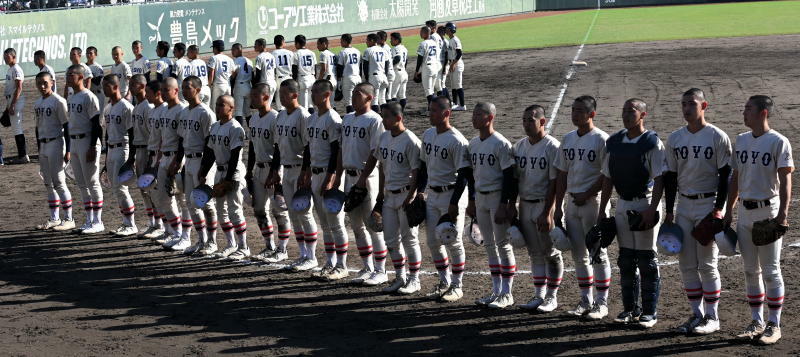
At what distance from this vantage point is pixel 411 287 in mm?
10336

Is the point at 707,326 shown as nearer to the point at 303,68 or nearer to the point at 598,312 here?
the point at 598,312

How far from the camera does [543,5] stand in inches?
2749

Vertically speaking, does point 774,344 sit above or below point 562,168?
below

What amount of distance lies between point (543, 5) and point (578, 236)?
6245 centimetres

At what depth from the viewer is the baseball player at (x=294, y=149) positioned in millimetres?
11016

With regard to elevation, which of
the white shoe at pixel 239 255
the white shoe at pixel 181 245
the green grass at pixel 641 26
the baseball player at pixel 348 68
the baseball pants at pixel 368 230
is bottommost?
the white shoe at pixel 239 255

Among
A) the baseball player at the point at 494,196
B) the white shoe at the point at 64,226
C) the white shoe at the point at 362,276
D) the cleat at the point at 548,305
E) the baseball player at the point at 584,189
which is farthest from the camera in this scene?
the white shoe at the point at 64,226

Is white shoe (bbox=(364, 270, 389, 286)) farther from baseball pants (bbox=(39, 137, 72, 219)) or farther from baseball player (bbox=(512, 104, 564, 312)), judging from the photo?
baseball pants (bbox=(39, 137, 72, 219))

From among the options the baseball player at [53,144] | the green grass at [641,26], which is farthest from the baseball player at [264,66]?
the green grass at [641,26]

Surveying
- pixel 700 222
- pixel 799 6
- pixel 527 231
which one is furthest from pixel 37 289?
pixel 799 6

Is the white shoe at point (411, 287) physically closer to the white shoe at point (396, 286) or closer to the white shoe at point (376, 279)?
the white shoe at point (396, 286)

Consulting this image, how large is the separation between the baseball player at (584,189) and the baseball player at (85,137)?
6879 millimetres

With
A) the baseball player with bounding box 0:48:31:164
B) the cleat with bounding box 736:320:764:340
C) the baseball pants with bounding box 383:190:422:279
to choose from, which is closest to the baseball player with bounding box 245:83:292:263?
the baseball pants with bounding box 383:190:422:279

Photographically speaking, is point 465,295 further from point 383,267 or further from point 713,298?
point 713,298
